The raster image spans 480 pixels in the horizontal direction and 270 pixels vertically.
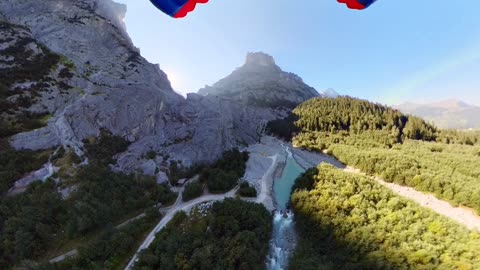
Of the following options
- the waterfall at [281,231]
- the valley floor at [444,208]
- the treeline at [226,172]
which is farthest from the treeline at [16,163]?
the valley floor at [444,208]

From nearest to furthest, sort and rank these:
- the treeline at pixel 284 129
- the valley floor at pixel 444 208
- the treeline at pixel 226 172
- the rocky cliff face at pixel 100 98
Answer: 1. the valley floor at pixel 444 208
2. the treeline at pixel 226 172
3. the rocky cliff face at pixel 100 98
4. the treeline at pixel 284 129

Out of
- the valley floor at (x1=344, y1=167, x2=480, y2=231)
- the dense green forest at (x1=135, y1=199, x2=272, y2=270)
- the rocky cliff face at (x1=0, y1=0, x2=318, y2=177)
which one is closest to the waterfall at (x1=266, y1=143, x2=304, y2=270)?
the dense green forest at (x1=135, y1=199, x2=272, y2=270)

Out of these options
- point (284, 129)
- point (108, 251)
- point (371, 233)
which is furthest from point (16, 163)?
point (284, 129)

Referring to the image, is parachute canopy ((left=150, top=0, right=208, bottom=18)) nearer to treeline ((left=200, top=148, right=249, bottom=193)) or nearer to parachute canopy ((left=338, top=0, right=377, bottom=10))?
parachute canopy ((left=338, top=0, right=377, bottom=10))

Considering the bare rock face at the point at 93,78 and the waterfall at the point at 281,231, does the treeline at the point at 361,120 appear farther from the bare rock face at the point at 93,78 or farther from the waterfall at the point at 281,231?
the bare rock face at the point at 93,78

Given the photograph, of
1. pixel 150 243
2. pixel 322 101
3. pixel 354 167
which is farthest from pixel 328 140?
pixel 150 243

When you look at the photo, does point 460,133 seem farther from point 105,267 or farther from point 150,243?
point 105,267
